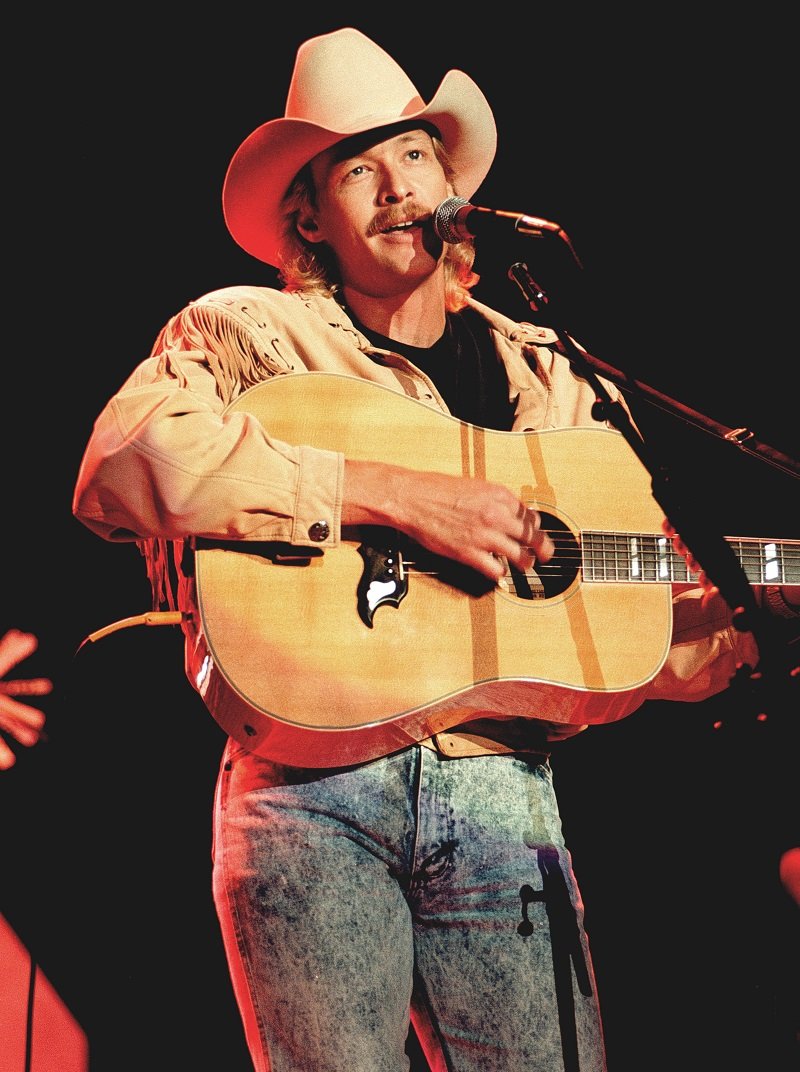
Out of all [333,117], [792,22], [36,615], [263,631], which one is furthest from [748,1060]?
[792,22]

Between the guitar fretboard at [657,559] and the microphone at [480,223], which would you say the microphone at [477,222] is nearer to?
the microphone at [480,223]

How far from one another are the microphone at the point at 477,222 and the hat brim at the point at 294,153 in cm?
34

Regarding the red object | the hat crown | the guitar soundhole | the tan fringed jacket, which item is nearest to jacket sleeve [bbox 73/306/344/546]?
the tan fringed jacket

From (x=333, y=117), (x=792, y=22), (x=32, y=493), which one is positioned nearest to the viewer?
(x=333, y=117)

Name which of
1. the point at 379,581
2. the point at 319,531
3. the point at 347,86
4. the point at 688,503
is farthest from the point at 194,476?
the point at 347,86

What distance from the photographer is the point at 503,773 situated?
225cm

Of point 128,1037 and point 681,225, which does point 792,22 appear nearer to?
point 681,225

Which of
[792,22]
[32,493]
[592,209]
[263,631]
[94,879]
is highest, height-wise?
[792,22]

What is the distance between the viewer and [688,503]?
1851 millimetres

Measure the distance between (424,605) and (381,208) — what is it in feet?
3.49

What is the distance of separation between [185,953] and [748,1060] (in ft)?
6.05

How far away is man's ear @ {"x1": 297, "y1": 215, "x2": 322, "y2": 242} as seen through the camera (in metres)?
2.71

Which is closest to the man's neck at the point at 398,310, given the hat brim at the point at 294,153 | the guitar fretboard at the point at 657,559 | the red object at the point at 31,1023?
the hat brim at the point at 294,153

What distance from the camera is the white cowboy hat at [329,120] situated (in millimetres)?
2555
